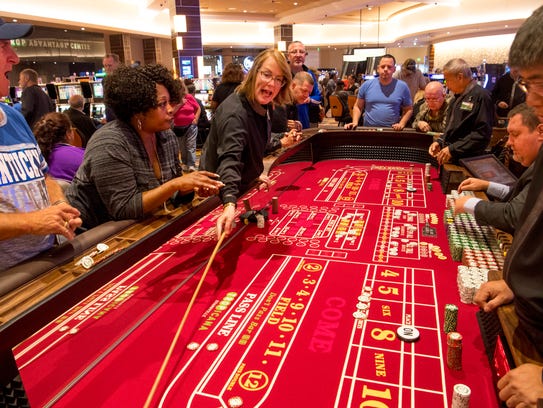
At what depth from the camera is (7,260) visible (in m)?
1.48

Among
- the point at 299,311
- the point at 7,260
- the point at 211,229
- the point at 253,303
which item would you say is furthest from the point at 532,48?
the point at 211,229

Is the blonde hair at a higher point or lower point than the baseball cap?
lower

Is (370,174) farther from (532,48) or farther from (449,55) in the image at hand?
(449,55)

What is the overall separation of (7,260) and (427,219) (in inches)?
83.6

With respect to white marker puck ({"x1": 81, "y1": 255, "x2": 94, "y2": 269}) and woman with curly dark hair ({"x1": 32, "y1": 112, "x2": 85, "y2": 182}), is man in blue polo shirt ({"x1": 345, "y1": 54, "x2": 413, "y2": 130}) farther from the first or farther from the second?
white marker puck ({"x1": 81, "y1": 255, "x2": 94, "y2": 269})

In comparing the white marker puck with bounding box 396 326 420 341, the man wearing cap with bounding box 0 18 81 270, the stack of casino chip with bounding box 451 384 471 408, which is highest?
the man wearing cap with bounding box 0 18 81 270

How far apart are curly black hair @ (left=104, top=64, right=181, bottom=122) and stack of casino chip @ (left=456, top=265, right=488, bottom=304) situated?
1.44 m

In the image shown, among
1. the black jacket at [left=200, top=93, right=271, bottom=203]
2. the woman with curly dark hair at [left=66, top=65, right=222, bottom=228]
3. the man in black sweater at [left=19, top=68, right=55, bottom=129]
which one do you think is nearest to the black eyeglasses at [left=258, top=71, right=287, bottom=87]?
the black jacket at [left=200, top=93, right=271, bottom=203]

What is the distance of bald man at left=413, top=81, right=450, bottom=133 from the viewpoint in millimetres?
4121

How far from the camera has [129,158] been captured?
1.82 meters

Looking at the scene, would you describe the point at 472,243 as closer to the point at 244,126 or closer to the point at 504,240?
the point at 504,240

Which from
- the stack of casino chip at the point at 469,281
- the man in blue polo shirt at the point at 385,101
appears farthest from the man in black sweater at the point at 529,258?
the man in blue polo shirt at the point at 385,101

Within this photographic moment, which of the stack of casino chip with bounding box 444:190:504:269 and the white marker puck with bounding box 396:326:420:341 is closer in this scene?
the white marker puck with bounding box 396:326:420:341

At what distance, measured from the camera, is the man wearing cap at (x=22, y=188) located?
54.3 inches
